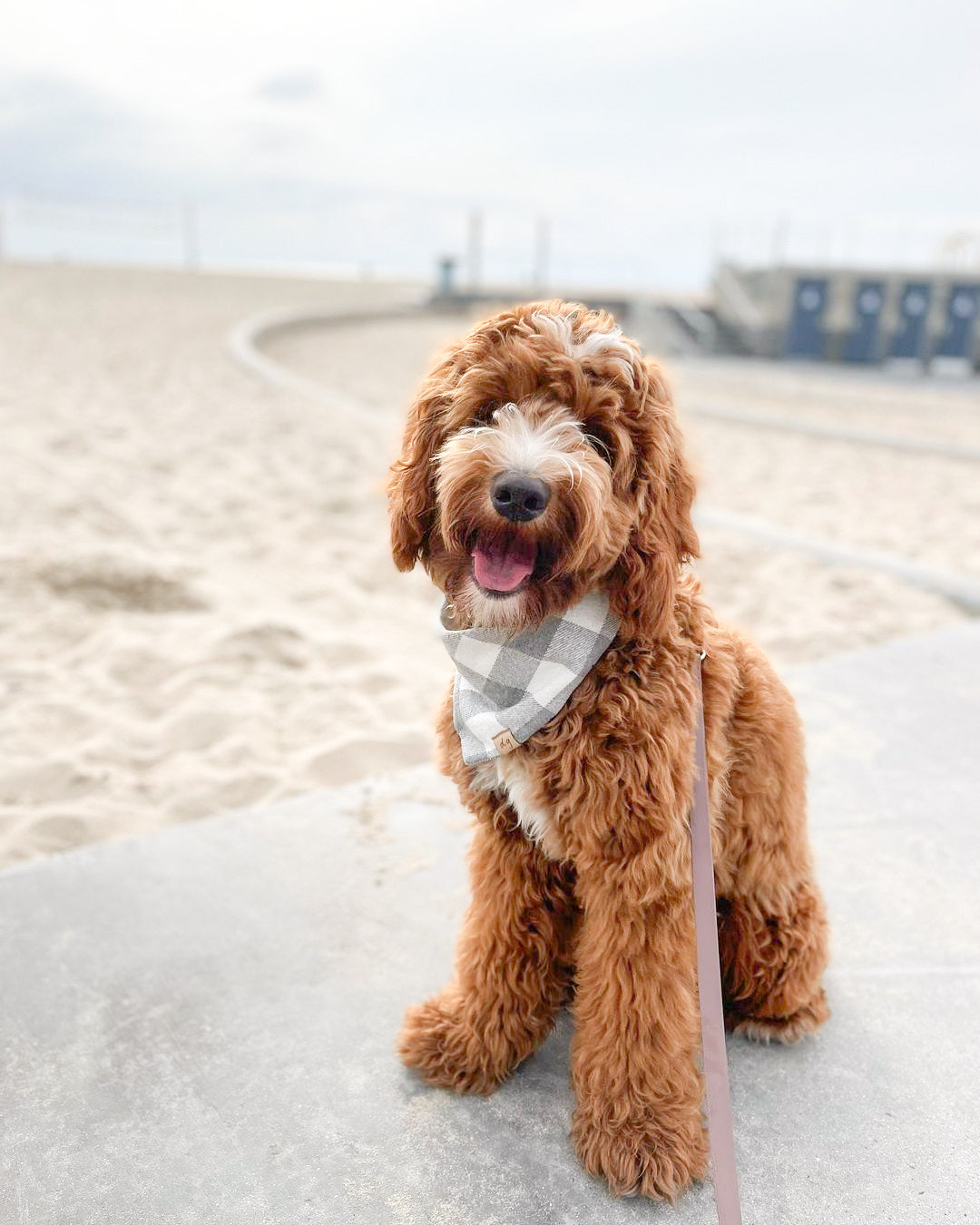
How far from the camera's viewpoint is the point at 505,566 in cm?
165

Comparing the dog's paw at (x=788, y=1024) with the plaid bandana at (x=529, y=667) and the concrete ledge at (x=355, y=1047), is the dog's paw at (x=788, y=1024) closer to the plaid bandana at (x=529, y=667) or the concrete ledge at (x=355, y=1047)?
the concrete ledge at (x=355, y=1047)

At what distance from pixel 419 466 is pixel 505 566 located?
28cm

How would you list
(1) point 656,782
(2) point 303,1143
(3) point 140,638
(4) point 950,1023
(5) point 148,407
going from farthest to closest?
(5) point 148,407 → (3) point 140,638 → (4) point 950,1023 → (2) point 303,1143 → (1) point 656,782

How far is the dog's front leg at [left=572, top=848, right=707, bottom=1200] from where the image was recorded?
1.79m

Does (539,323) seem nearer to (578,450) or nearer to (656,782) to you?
(578,450)

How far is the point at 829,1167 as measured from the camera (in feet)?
6.00

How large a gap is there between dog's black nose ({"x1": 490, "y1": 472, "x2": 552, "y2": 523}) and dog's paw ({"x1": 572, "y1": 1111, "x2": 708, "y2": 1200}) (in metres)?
1.17

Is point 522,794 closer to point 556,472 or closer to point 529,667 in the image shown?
point 529,667

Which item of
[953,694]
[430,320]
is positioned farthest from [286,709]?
[430,320]

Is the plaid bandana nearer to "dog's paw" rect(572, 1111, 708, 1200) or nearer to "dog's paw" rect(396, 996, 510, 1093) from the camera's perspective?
"dog's paw" rect(396, 996, 510, 1093)

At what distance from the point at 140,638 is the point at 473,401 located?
2.92m

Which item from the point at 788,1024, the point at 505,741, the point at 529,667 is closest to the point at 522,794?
the point at 505,741

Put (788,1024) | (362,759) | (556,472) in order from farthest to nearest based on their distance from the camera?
(362,759) → (788,1024) → (556,472)

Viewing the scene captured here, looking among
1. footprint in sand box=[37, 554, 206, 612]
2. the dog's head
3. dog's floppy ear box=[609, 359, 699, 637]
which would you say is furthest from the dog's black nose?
footprint in sand box=[37, 554, 206, 612]
